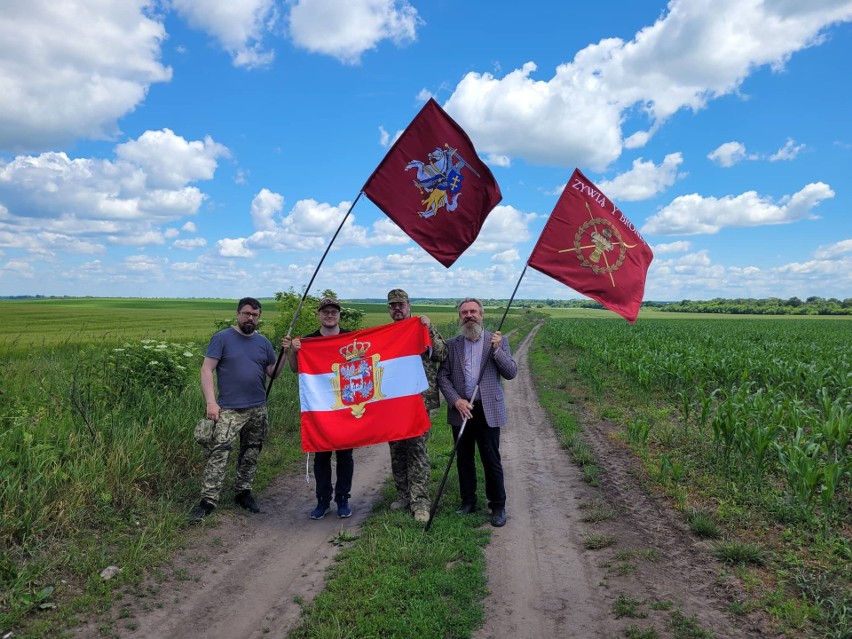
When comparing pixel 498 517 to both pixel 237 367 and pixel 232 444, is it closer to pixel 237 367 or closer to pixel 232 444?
pixel 232 444

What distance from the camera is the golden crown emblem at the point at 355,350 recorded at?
6.62 m

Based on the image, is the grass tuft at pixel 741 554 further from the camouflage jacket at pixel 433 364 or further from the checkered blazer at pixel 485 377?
the camouflage jacket at pixel 433 364

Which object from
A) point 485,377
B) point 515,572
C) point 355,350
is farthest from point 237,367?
point 515,572

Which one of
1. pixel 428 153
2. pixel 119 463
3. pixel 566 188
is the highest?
pixel 428 153

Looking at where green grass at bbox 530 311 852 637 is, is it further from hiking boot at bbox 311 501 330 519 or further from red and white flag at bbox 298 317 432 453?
hiking boot at bbox 311 501 330 519

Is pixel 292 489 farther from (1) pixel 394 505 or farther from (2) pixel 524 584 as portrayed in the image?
(2) pixel 524 584

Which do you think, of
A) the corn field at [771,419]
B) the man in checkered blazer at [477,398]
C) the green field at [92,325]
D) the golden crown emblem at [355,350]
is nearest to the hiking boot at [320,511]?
the man in checkered blazer at [477,398]

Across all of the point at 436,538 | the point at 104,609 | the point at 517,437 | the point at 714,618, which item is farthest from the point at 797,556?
the point at 104,609

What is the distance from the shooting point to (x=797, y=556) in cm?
513

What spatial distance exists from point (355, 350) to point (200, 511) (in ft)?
8.41

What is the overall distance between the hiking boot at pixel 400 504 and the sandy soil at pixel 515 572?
0.38 m

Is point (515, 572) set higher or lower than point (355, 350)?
lower

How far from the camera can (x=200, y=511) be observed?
19.7 ft

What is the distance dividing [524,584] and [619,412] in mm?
8389
